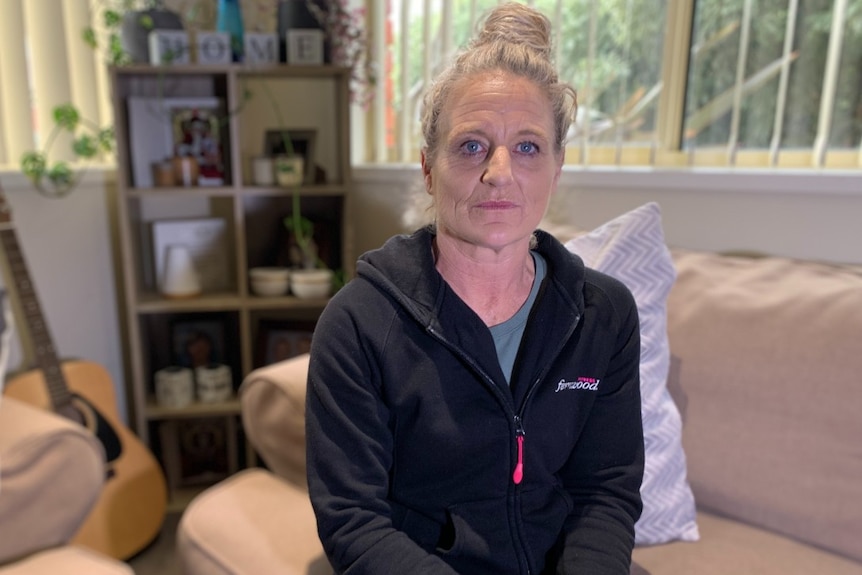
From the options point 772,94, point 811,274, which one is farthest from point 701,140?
point 811,274

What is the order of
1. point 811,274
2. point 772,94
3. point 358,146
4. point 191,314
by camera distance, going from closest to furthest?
point 811,274 → point 772,94 → point 191,314 → point 358,146

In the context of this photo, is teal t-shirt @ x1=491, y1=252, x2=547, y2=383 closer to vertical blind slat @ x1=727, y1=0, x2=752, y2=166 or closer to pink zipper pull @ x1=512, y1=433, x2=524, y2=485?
pink zipper pull @ x1=512, y1=433, x2=524, y2=485

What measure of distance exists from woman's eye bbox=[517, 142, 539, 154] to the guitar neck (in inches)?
57.4

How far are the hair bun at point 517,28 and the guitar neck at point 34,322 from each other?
1.45 meters

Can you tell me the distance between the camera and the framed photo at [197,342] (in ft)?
7.01

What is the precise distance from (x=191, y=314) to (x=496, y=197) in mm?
1652

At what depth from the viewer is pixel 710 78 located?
5.20 feet

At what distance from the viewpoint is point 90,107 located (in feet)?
6.72

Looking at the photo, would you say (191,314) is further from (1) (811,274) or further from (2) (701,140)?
(1) (811,274)

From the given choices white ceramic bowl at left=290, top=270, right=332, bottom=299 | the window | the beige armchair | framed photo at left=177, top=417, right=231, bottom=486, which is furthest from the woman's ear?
framed photo at left=177, top=417, right=231, bottom=486

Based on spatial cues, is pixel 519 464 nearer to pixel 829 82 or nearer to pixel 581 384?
pixel 581 384

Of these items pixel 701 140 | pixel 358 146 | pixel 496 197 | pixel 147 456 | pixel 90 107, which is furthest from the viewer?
pixel 358 146

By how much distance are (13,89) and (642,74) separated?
1.78m

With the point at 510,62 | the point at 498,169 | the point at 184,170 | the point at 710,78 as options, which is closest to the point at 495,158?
the point at 498,169
